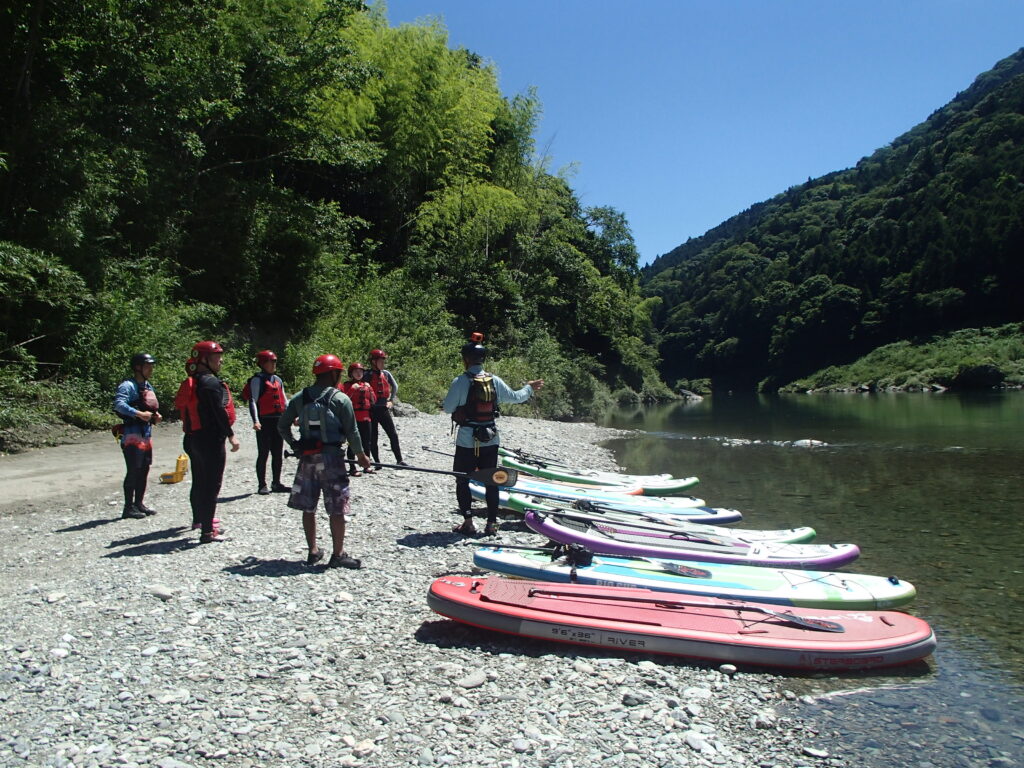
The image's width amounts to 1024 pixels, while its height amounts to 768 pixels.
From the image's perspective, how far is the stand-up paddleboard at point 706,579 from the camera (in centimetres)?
586

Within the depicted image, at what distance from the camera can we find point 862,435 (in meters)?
23.3

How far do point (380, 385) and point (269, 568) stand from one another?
184 inches

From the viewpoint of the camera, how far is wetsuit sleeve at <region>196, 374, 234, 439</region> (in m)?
6.54

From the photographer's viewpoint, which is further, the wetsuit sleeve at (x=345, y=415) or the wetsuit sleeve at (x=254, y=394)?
the wetsuit sleeve at (x=254, y=394)

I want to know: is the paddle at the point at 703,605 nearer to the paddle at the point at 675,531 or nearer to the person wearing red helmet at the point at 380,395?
the paddle at the point at 675,531

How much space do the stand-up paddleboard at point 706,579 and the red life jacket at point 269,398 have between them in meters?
3.96

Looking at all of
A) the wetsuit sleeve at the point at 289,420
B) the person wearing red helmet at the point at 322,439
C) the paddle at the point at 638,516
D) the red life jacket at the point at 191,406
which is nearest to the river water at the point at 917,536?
the paddle at the point at 638,516

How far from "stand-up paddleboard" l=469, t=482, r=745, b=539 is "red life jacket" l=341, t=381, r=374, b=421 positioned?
198 cm

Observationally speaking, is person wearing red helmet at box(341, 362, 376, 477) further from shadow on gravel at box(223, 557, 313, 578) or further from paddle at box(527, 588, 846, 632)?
paddle at box(527, 588, 846, 632)

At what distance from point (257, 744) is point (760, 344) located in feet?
357

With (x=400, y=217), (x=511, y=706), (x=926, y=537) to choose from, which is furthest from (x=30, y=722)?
(x=400, y=217)

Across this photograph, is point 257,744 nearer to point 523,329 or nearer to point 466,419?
point 466,419

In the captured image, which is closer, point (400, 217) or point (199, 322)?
point (199, 322)

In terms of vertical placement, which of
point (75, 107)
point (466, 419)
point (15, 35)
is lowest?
point (466, 419)
